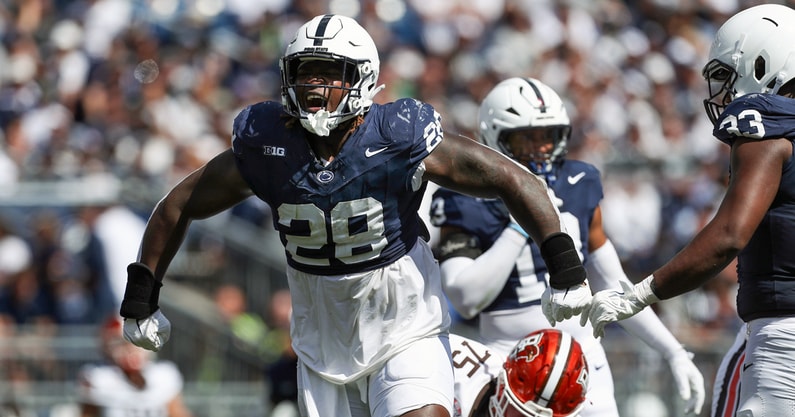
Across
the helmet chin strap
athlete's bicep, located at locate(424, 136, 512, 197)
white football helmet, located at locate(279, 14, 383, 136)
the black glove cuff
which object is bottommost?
the black glove cuff

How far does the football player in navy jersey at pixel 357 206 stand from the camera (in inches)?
183

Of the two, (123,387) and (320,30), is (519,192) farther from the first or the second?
(123,387)

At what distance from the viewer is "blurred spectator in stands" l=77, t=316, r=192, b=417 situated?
928 centimetres

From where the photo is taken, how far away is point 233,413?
10.7m

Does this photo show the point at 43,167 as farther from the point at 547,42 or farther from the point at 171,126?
the point at 547,42

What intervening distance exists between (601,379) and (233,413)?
564cm

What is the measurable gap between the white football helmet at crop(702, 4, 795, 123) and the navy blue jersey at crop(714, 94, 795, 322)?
0.18m

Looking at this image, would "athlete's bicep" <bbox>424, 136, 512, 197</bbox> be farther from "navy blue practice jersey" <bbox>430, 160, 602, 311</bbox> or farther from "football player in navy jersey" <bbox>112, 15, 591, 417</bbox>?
"navy blue practice jersey" <bbox>430, 160, 602, 311</bbox>

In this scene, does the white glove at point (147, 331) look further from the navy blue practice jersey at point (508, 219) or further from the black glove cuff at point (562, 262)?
the black glove cuff at point (562, 262)

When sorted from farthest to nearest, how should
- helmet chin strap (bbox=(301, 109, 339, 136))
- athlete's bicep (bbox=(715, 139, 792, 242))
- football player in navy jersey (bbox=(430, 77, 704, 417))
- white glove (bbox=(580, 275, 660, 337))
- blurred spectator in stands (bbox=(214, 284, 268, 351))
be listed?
1. blurred spectator in stands (bbox=(214, 284, 268, 351))
2. football player in navy jersey (bbox=(430, 77, 704, 417))
3. helmet chin strap (bbox=(301, 109, 339, 136))
4. white glove (bbox=(580, 275, 660, 337))
5. athlete's bicep (bbox=(715, 139, 792, 242))

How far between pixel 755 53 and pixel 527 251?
4.81 feet

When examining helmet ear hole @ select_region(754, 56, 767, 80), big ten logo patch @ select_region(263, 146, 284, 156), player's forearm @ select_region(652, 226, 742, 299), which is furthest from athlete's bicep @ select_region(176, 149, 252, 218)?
helmet ear hole @ select_region(754, 56, 767, 80)

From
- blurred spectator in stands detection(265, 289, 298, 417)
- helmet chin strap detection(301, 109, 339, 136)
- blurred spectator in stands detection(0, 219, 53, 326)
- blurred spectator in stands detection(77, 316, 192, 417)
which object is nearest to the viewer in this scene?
helmet chin strap detection(301, 109, 339, 136)

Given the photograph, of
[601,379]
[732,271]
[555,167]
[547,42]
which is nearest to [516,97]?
[555,167]
